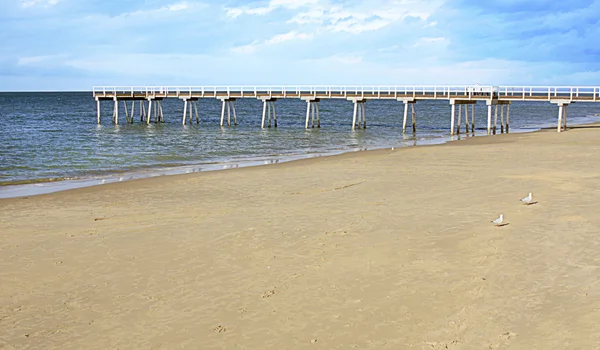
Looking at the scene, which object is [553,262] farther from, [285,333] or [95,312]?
[95,312]

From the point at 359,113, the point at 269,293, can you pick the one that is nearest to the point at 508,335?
the point at 269,293

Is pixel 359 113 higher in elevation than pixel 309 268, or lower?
higher

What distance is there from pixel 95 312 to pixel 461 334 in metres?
4.01


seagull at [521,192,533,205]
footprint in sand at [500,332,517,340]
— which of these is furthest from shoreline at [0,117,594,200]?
footprint in sand at [500,332,517,340]

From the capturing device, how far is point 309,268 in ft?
27.2

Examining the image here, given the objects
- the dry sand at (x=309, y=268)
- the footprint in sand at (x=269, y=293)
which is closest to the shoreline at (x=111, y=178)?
the dry sand at (x=309, y=268)

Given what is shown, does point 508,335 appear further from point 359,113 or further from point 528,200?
point 359,113

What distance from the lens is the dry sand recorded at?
20.2 feet

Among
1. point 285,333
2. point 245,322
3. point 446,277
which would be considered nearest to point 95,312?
point 245,322

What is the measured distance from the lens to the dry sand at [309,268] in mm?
6172

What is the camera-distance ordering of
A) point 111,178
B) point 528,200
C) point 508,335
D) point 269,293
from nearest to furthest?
point 508,335 → point 269,293 → point 528,200 → point 111,178

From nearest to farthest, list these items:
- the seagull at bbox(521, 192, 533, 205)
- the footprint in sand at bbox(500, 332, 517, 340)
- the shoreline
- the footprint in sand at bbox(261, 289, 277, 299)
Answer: the footprint in sand at bbox(500, 332, 517, 340) → the footprint in sand at bbox(261, 289, 277, 299) → the seagull at bbox(521, 192, 533, 205) → the shoreline

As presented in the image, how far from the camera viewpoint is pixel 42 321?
264 inches

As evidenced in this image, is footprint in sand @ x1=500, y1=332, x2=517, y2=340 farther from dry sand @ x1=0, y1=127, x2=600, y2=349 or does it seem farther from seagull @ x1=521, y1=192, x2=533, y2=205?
seagull @ x1=521, y1=192, x2=533, y2=205
